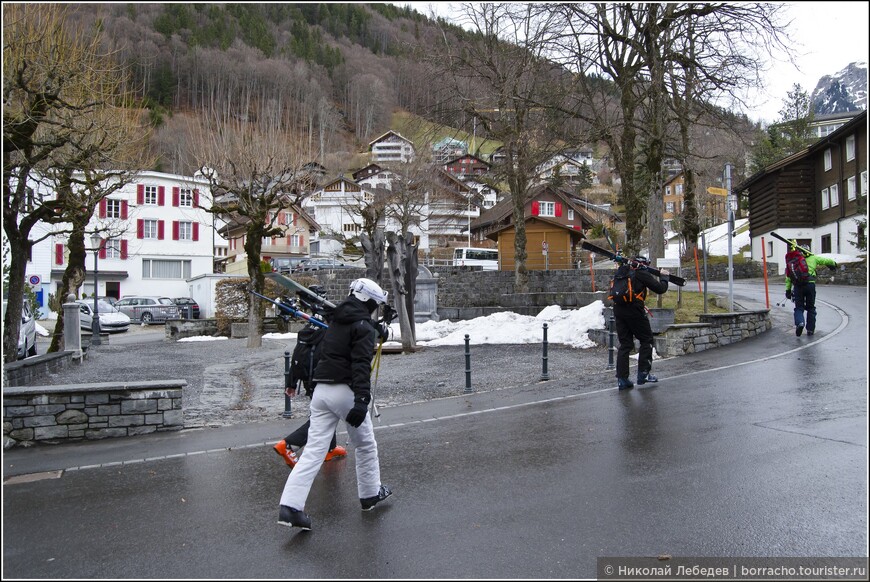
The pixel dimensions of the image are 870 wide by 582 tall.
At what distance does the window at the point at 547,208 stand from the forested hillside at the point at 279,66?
58.9ft

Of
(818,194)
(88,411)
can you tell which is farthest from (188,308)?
(818,194)

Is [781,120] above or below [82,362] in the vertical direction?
above

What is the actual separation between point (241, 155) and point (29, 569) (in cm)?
2157

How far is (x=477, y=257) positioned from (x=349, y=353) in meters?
49.2

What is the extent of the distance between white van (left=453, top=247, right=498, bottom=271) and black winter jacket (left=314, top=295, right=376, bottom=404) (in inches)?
1765

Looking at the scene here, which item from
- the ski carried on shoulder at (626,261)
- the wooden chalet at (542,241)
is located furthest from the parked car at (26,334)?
the wooden chalet at (542,241)

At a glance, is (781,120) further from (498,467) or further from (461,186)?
(498,467)

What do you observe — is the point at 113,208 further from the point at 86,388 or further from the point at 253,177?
the point at 86,388

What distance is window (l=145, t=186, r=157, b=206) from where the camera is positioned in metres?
55.6

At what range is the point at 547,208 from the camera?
69.7 meters

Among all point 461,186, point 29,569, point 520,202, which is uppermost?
point 461,186

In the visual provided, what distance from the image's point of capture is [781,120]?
5191 centimetres

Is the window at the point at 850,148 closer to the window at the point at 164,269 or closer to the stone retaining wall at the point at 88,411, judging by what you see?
the stone retaining wall at the point at 88,411

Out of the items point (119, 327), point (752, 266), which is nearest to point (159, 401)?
point (119, 327)
